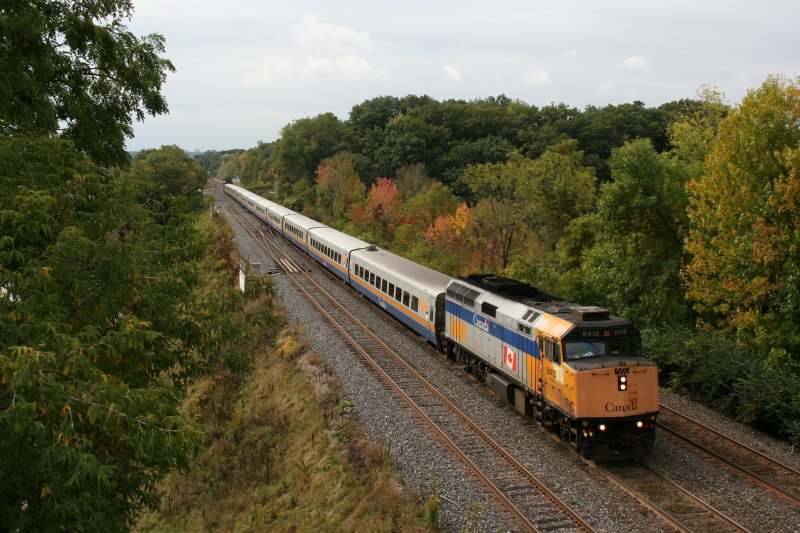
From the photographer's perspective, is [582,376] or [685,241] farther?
[685,241]

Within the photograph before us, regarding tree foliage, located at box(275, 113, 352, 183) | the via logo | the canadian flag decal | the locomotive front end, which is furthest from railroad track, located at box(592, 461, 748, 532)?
tree foliage, located at box(275, 113, 352, 183)

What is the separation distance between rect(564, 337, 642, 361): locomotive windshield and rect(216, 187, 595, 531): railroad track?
285cm

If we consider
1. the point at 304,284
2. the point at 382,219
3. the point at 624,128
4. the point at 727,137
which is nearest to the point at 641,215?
the point at 727,137

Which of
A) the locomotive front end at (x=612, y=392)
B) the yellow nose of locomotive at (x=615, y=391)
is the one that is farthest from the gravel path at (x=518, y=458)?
the yellow nose of locomotive at (x=615, y=391)

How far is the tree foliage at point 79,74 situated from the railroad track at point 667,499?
14.1m

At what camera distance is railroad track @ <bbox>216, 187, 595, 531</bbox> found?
12.5m

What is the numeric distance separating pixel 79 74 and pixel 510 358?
13205 mm

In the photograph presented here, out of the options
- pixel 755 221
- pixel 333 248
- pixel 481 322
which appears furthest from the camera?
pixel 333 248

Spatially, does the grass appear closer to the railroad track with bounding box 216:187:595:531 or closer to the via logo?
the railroad track with bounding box 216:187:595:531

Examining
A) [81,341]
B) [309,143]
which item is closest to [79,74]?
Result: [81,341]

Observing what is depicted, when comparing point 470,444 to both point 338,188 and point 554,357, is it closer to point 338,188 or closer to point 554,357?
point 554,357

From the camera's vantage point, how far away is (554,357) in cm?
1507

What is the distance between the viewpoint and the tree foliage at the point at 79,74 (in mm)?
13028

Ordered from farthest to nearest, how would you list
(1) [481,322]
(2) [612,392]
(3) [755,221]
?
(3) [755,221]
(1) [481,322]
(2) [612,392]
